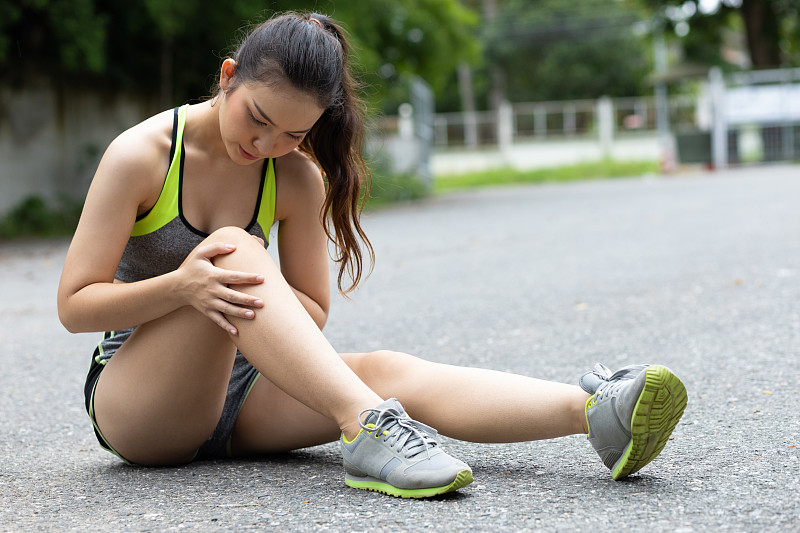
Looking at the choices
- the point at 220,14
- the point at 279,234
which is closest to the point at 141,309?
the point at 279,234

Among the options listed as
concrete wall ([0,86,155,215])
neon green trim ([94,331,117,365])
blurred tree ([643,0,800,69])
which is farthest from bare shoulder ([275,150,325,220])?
blurred tree ([643,0,800,69])

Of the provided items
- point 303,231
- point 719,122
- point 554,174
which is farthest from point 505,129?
point 303,231

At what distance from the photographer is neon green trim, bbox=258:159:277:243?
2273mm

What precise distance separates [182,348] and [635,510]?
1000mm

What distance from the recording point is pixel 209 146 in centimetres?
224

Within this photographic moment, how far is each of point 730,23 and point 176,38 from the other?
18.6m

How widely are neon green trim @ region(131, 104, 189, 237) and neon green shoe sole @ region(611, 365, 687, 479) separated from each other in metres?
1.11

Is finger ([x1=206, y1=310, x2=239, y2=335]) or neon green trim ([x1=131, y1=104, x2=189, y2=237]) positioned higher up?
neon green trim ([x1=131, y1=104, x2=189, y2=237])

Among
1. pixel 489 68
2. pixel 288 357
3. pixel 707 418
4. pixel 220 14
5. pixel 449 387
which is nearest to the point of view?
pixel 288 357

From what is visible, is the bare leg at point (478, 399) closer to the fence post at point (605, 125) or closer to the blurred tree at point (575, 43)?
the fence post at point (605, 125)

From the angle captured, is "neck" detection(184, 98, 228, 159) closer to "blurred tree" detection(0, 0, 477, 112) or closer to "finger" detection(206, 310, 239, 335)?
"finger" detection(206, 310, 239, 335)

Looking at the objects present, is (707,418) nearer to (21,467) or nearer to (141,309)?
(141,309)

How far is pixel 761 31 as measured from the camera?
25.0m

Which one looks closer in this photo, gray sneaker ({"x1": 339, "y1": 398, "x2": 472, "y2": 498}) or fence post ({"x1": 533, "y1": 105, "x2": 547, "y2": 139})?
gray sneaker ({"x1": 339, "y1": 398, "x2": 472, "y2": 498})
